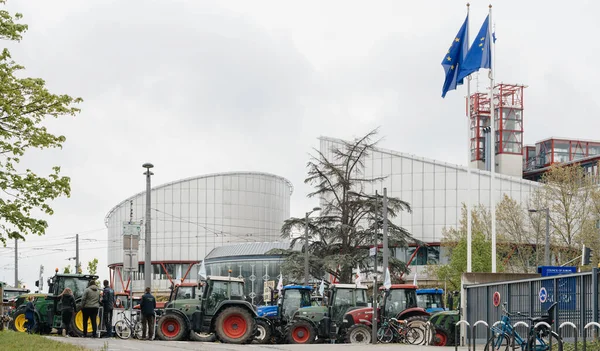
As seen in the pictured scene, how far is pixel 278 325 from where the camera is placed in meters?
32.8

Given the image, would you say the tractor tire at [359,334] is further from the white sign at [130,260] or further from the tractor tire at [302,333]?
the white sign at [130,260]

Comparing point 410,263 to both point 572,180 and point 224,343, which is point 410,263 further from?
point 224,343

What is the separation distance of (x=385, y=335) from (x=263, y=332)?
3876 mm

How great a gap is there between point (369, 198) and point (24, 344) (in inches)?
1459

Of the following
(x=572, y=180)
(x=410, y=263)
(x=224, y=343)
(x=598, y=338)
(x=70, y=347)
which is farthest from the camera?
(x=410, y=263)

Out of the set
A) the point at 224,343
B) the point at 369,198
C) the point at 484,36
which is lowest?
the point at 224,343

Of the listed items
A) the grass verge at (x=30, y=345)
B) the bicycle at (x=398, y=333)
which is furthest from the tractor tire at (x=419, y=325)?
the grass verge at (x=30, y=345)

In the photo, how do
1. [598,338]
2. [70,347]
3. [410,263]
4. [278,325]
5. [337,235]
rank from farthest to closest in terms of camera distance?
[410,263]
[337,235]
[278,325]
[70,347]
[598,338]

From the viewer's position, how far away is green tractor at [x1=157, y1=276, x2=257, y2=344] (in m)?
29.0

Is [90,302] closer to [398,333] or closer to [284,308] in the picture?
[284,308]

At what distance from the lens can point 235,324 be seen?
29109 mm

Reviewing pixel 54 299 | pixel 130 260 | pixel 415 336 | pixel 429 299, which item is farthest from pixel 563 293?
pixel 54 299

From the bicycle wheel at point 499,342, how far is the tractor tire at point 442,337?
8.78 m

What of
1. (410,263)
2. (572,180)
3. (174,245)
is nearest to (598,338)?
(572,180)
